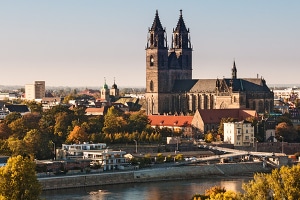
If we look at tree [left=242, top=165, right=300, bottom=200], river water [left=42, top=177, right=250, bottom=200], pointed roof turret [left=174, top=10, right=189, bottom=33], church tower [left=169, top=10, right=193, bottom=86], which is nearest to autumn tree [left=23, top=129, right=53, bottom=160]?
river water [left=42, top=177, right=250, bottom=200]

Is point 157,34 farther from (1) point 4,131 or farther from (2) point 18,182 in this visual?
(2) point 18,182

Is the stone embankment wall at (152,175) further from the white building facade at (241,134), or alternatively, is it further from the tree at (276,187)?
the tree at (276,187)

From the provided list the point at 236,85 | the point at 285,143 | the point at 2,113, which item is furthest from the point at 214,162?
the point at 2,113

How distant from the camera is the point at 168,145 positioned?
77.0 m

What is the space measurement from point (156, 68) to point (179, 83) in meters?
3.84

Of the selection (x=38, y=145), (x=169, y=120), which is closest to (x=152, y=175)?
(x=38, y=145)

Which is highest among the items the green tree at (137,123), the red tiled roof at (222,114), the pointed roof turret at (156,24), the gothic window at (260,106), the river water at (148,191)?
the pointed roof turret at (156,24)

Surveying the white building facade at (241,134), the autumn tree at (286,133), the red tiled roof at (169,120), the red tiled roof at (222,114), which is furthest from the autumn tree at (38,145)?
the autumn tree at (286,133)

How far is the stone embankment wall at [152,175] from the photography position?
188 feet

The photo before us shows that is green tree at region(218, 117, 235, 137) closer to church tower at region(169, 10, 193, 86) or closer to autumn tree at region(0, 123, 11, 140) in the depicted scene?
church tower at region(169, 10, 193, 86)

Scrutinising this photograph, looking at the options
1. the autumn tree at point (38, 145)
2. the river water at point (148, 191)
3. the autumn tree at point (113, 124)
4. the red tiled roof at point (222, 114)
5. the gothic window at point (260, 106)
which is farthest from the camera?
the gothic window at point (260, 106)

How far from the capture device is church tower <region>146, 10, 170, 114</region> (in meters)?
101

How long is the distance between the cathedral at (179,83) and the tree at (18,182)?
57.8m

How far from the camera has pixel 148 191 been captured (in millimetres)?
55469
